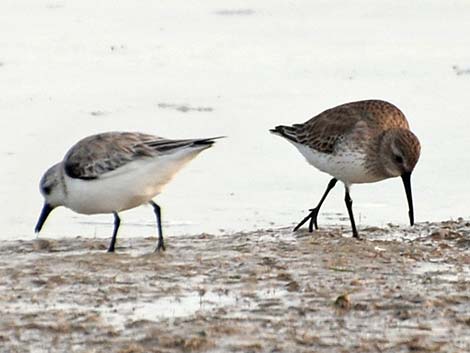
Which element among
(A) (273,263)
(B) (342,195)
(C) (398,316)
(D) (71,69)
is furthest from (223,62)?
(C) (398,316)

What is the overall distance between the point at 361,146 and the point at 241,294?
3.05 m

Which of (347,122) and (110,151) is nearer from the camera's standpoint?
(110,151)

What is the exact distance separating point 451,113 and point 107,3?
5.96 m

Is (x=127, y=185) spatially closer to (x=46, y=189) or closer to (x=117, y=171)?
(x=117, y=171)

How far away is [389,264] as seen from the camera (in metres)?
9.56

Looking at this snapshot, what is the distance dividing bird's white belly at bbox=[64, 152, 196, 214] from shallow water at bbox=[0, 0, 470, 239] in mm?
633

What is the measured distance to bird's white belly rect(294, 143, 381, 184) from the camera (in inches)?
445

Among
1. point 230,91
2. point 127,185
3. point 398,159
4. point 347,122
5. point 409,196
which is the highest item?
point 347,122

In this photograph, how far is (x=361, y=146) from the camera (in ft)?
37.2

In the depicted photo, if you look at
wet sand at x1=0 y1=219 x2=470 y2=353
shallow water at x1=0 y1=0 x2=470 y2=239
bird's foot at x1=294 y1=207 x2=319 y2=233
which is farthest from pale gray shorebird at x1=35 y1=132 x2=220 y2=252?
bird's foot at x1=294 y1=207 x2=319 y2=233

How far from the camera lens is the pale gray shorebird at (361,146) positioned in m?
11.2

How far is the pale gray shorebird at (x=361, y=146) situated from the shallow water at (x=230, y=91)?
43cm

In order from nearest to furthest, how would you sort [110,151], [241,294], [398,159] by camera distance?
1. [241,294]
2. [110,151]
3. [398,159]

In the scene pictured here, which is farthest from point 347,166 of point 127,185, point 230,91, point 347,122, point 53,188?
point 230,91
